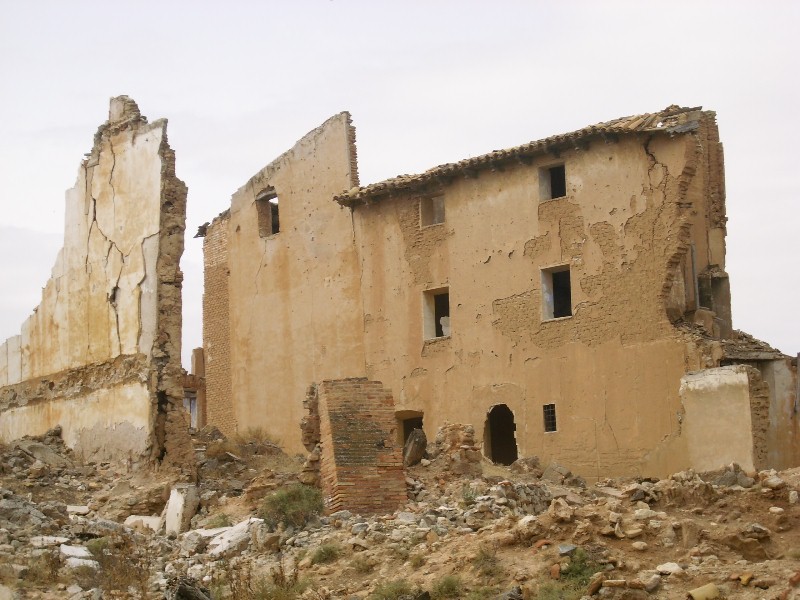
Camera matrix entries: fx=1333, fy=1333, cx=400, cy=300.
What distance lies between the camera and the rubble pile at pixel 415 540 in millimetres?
11484

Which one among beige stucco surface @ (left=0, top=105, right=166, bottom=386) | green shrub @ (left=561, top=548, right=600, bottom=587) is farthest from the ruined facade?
green shrub @ (left=561, top=548, right=600, bottom=587)

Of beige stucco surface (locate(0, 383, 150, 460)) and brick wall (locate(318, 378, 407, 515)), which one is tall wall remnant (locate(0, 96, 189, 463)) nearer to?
beige stucco surface (locate(0, 383, 150, 460))

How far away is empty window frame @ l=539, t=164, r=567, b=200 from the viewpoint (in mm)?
26203

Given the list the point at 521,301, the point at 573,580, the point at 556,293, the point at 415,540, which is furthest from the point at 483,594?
the point at 556,293

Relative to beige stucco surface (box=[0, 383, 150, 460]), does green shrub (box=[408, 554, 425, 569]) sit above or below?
below

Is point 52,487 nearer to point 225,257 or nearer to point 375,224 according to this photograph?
point 375,224

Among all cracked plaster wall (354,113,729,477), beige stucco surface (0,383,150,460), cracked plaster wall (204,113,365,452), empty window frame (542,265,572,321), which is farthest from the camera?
cracked plaster wall (204,113,365,452)

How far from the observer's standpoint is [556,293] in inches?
1051

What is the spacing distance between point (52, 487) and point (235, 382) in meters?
13.2

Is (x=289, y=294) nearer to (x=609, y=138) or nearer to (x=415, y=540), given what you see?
(x=609, y=138)

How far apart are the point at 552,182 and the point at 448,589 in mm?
15737

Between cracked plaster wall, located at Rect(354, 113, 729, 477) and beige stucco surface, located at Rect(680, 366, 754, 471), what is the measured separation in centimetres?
88

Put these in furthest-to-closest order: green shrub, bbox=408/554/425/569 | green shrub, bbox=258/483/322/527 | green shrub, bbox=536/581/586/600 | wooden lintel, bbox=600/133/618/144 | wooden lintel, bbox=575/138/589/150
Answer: wooden lintel, bbox=575/138/589/150 < wooden lintel, bbox=600/133/618/144 < green shrub, bbox=258/483/322/527 < green shrub, bbox=408/554/425/569 < green shrub, bbox=536/581/586/600

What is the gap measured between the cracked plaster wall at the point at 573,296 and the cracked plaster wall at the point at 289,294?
815mm
